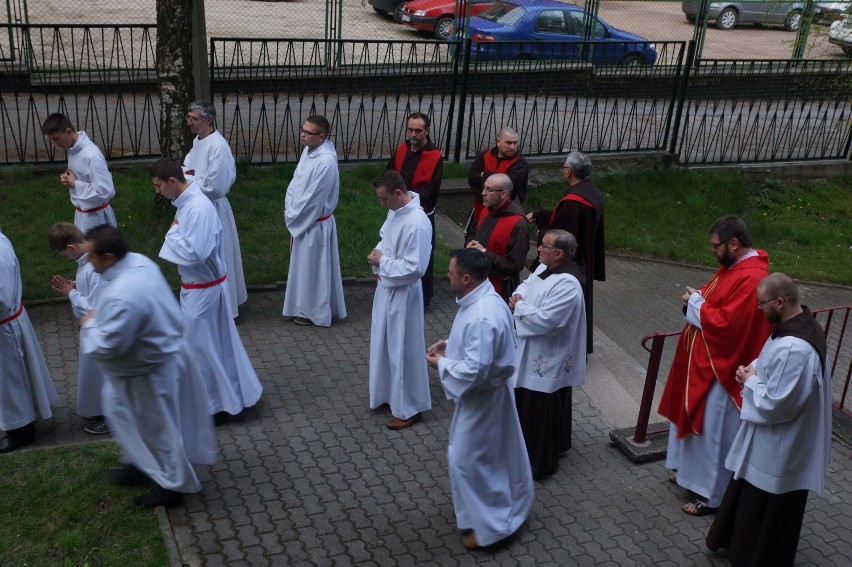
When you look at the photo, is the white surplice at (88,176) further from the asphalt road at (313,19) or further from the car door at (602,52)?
the asphalt road at (313,19)

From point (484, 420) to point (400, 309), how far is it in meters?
1.70

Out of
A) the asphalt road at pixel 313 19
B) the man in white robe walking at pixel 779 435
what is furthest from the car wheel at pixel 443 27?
the man in white robe walking at pixel 779 435

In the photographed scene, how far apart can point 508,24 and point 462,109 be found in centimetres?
547

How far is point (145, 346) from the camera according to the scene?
509 cm

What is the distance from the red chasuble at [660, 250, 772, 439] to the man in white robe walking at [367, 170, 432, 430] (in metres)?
1.95

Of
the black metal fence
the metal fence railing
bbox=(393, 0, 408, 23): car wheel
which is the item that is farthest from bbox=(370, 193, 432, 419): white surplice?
bbox=(393, 0, 408, 23): car wheel

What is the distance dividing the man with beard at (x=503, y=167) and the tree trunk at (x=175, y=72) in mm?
3378

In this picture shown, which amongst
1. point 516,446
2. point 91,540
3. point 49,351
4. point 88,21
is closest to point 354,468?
point 516,446

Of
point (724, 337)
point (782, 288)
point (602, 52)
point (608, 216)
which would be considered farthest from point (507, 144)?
point (602, 52)

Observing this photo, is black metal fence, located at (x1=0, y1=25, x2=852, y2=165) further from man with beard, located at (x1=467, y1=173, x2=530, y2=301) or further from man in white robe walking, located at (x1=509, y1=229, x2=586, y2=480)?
man in white robe walking, located at (x1=509, y1=229, x2=586, y2=480)

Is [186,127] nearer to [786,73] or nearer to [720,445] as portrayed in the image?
[720,445]

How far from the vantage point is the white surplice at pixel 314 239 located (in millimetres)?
7941

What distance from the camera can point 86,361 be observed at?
243 inches

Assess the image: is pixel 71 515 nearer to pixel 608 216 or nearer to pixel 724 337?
pixel 724 337
